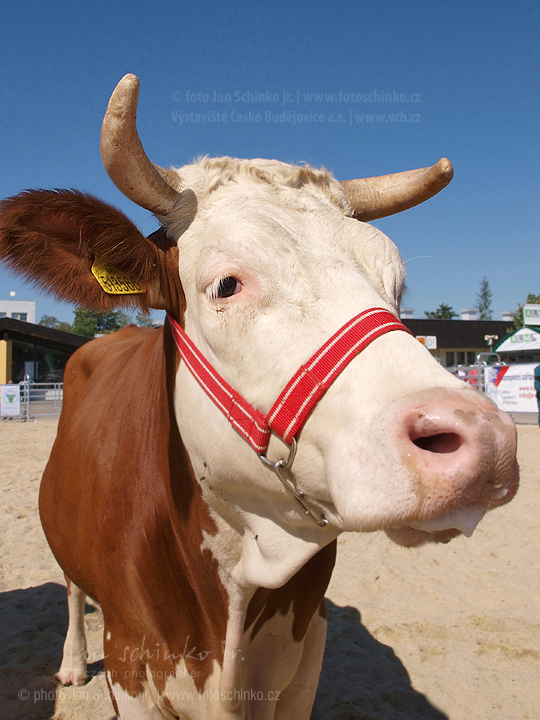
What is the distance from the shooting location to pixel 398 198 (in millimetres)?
2281

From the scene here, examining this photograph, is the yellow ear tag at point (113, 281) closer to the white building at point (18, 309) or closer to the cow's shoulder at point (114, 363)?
the cow's shoulder at point (114, 363)

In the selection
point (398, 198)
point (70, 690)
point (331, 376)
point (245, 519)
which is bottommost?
point (70, 690)

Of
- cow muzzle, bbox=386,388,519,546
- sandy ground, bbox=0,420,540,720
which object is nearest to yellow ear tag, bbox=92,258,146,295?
cow muzzle, bbox=386,388,519,546

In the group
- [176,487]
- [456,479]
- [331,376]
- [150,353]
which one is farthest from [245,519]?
[150,353]

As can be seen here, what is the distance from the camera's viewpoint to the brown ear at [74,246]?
1.82m

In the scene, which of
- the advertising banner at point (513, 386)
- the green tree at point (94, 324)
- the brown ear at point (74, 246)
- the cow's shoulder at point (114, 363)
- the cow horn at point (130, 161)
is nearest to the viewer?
the cow horn at point (130, 161)

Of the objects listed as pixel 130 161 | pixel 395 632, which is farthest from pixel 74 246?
pixel 395 632

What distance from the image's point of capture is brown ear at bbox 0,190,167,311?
182cm

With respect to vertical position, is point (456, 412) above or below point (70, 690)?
above

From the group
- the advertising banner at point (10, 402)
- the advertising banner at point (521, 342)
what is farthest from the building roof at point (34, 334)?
the advertising banner at point (521, 342)

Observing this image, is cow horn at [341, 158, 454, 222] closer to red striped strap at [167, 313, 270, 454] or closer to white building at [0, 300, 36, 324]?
red striped strap at [167, 313, 270, 454]

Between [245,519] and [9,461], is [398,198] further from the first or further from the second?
[9,461]

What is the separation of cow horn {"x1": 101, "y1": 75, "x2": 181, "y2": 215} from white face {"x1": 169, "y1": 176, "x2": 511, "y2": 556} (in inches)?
7.2

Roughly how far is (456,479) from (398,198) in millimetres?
1535
